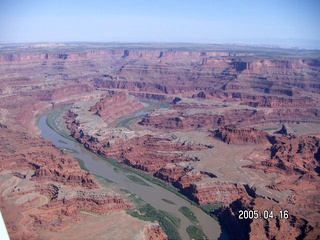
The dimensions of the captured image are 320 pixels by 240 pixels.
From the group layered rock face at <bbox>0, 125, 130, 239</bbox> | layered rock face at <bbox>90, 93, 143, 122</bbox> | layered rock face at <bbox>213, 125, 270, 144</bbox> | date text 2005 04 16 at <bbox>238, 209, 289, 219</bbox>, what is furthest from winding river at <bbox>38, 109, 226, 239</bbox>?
layered rock face at <bbox>213, 125, 270, 144</bbox>

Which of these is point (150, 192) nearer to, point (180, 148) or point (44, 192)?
point (44, 192)

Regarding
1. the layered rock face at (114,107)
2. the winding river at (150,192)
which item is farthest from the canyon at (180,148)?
the winding river at (150,192)

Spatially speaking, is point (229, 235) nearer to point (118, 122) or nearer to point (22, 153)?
point (22, 153)

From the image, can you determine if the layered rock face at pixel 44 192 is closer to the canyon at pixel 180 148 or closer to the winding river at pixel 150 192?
the canyon at pixel 180 148

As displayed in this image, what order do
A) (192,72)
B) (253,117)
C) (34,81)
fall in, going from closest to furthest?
1. (253,117)
2. (34,81)
3. (192,72)

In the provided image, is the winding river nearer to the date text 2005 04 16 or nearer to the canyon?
the canyon

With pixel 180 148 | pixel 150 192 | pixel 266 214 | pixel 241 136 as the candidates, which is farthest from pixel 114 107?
pixel 266 214

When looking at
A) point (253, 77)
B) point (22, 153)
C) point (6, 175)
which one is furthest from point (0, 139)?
point (253, 77)
